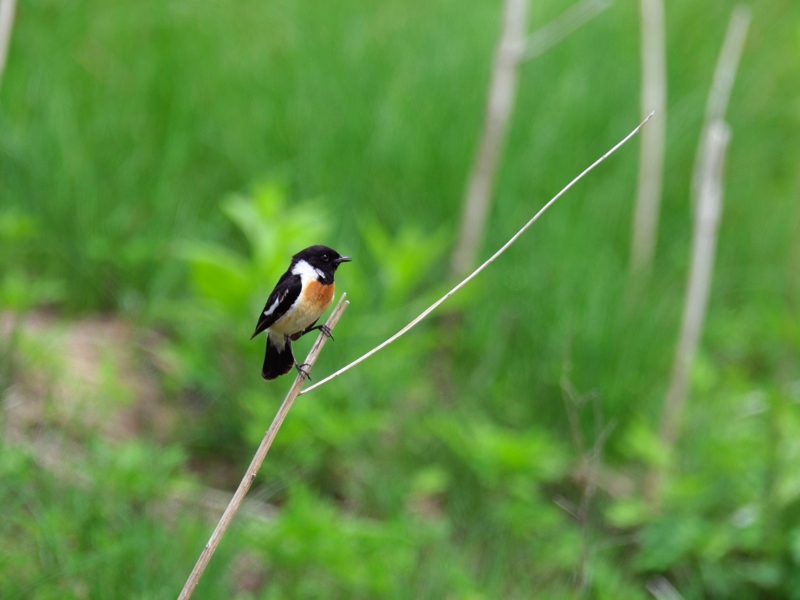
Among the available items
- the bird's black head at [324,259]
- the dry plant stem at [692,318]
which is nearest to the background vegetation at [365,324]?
the dry plant stem at [692,318]

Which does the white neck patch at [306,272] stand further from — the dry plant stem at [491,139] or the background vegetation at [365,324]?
the dry plant stem at [491,139]

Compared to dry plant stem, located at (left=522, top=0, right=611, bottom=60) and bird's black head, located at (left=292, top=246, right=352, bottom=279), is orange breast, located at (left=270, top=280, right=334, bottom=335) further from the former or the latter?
dry plant stem, located at (left=522, top=0, right=611, bottom=60)

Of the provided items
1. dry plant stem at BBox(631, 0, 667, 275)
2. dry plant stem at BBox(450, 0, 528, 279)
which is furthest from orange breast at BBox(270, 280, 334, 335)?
dry plant stem at BBox(631, 0, 667, 275)

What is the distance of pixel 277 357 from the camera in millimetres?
2375

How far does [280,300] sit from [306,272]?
4.7 inches

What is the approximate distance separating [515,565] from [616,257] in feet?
6.20

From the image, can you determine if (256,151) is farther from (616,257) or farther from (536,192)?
(616,257)

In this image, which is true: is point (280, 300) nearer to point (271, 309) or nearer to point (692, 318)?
point (271, 309)

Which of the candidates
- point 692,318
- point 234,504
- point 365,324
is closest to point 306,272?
point 234,504

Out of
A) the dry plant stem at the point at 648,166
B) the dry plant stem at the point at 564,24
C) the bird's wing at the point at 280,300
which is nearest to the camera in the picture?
the bird's wing at the point at 280,300

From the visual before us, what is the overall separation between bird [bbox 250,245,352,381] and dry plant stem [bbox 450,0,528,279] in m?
2.41

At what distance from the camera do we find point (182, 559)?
9.86 feet

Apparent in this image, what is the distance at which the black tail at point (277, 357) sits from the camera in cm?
232

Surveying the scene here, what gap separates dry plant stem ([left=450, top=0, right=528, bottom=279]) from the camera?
4.62 meters
